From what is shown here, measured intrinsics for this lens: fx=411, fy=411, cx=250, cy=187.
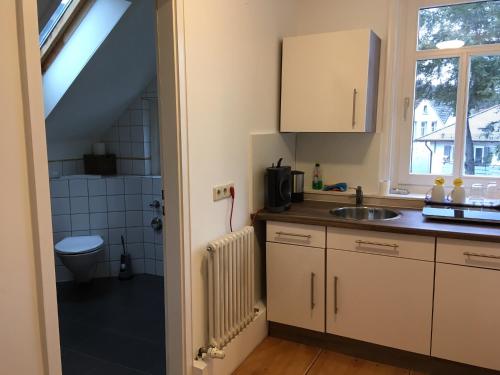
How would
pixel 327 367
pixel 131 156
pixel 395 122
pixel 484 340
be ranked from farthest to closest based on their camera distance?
pixel 131 156, pixel 395 122, pixel 327 367, pixel 484 340

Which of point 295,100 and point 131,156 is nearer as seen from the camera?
point 295,100

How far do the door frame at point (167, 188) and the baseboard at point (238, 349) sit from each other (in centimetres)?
9

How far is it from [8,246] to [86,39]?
2.19m

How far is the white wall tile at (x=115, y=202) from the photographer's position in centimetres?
370

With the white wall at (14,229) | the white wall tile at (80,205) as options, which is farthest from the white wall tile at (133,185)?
the white wall at (14,229)

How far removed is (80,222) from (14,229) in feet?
8.43

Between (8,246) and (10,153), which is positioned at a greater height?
(10,153)

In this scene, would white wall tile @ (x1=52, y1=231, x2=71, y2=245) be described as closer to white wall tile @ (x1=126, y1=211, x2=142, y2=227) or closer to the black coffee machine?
white wall tile @ (x1=126, y1=211, x2=142, y2=227)

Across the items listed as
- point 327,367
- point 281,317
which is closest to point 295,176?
point 281,317

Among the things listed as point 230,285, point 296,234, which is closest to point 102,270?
point 230,285

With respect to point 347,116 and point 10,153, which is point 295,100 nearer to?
point 347,116

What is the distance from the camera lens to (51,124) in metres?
3.42

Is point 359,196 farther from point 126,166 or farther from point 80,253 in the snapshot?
point 126,166

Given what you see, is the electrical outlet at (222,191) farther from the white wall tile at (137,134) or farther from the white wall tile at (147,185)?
the white wall tile at (137,134)
